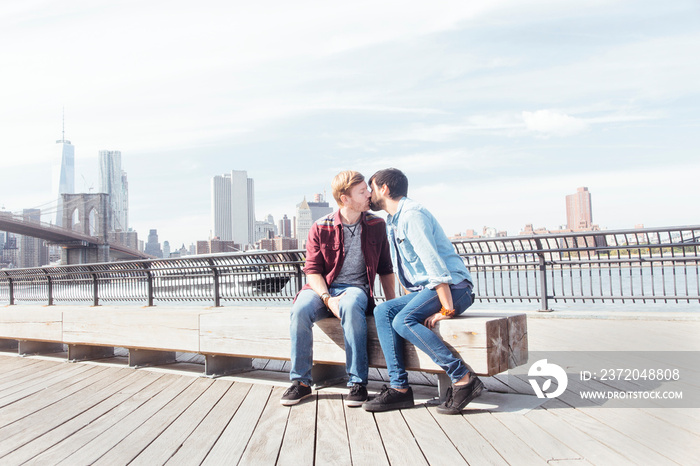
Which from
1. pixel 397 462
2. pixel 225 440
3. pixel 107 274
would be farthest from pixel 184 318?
pixel 107 274

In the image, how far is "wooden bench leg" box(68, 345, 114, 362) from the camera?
5.56m

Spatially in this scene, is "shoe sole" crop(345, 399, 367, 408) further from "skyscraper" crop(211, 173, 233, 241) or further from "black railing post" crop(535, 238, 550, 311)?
"skyscraper" crop(211, 173, 233, 241)

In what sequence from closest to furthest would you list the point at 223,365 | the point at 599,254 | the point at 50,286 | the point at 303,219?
1. the point at 223,365
2. the point at 599,254
3. the point at 50,286
4. the point at 303,219

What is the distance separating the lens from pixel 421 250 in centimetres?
306

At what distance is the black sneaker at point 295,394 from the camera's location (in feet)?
10.9

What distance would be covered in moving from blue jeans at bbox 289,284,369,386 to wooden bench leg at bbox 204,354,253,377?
1.11m

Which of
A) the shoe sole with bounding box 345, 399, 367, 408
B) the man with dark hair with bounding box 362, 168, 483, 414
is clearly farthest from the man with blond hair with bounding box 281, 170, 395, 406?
the man with dark hair with bounding box 362, 168, 483, 414

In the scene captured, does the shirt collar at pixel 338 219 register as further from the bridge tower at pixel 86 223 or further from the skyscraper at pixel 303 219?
the bridge tower at pixel 86 223

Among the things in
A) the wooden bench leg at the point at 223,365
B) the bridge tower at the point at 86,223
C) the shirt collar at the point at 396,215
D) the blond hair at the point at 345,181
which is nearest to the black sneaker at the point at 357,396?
the shirt collar at the point at 396,215

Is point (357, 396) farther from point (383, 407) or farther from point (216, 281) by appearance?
point (216, 281)

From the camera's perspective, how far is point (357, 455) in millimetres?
2412

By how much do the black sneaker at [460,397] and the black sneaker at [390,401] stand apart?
0.68ft

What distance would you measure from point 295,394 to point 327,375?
23.1 inches

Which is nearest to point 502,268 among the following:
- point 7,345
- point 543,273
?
point 543,273
